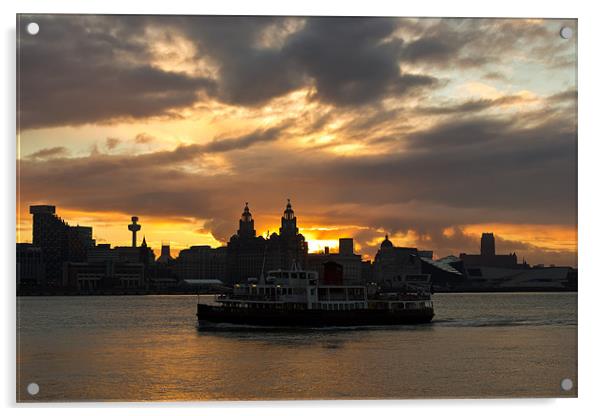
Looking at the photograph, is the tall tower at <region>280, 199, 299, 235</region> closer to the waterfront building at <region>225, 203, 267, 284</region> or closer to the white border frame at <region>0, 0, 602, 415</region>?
the waterfront building at <region>225, 203, 267, 284</region>

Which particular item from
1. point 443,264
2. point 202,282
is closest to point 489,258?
point 443,264

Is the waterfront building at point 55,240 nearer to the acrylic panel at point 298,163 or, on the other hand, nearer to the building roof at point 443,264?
the acrylic panel at point 298,163

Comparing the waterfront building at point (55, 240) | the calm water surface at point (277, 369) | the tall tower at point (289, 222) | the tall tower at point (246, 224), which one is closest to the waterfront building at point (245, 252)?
the tall tower at point (246, 224)

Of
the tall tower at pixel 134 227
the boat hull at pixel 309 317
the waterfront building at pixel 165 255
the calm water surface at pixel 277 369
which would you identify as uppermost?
the tall tower at pixel 134 227

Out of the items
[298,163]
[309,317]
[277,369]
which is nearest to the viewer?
[298,163]

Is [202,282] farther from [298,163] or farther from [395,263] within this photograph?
[298,163]

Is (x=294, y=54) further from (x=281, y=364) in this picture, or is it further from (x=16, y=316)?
(x=281, y=364)
